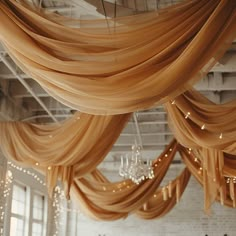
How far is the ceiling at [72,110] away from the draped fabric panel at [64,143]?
33.0 inches

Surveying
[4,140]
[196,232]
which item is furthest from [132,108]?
[196,232]

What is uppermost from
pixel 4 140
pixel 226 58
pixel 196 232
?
pixel 226 58

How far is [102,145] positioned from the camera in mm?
5930

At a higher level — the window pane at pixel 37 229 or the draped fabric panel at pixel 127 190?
the draped fabric panel at pixel 127 190

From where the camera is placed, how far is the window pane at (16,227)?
Answer: 9.94 meters

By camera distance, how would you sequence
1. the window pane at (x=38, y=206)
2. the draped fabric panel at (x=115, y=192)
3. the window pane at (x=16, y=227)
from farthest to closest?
the window pane at (x=38, y=206) < the window pane at (x=16, y=227) < the draped fabric panel at (x=115, y=192)

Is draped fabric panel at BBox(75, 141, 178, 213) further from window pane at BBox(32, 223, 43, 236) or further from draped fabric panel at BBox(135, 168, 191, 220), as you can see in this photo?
window pane at BBox(32, 223, 43, 236)

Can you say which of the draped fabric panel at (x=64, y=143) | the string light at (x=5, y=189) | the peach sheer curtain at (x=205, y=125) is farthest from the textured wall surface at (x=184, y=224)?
the draped fabric panel at (x=64, y=143)

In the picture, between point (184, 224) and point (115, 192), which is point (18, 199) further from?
point (184, 224)

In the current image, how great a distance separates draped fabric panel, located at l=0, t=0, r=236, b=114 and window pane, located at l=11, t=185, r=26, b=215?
6.85 metres

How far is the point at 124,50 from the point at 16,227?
7.55m

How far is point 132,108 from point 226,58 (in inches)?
133

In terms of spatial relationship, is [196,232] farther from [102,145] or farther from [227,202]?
[102,145]

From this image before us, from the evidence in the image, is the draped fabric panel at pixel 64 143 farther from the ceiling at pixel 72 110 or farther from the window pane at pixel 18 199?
the window pane at pixel 18 199
